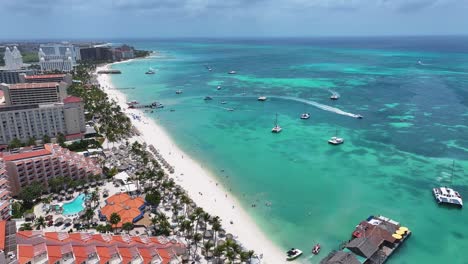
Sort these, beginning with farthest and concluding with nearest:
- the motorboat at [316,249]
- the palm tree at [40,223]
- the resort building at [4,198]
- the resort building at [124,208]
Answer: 1. the resort building at [124,208]
2. the resort building at [4,198]
3. the palm tree at [40,223]
4. the motorboat at [316,249]

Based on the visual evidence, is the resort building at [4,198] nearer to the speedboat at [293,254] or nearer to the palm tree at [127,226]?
the palm tree at [127,226]

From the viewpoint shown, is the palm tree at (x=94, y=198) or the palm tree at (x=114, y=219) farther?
the palm tree at (x=94, y=198)

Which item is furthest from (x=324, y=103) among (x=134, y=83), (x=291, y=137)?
(x=134, y=83)

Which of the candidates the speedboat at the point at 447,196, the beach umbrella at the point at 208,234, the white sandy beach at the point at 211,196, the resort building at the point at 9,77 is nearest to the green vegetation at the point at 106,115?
the white sandy beach at the point at 211,196

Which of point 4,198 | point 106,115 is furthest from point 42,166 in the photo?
point 106,115

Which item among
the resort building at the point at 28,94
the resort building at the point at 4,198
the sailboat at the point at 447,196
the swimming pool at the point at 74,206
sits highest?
the resort building at the point at 28,94

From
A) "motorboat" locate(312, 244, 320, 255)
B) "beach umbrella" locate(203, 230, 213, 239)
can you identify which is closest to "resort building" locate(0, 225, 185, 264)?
"beach umbrella" locate(203, 230, 213, 239)

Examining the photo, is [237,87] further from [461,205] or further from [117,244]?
[117,244]
